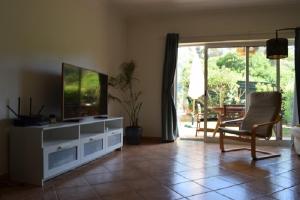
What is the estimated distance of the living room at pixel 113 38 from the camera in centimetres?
264

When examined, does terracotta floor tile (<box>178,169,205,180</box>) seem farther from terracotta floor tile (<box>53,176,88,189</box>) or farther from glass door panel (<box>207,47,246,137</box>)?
glass door panel (<box>207,47,246,137</box>)

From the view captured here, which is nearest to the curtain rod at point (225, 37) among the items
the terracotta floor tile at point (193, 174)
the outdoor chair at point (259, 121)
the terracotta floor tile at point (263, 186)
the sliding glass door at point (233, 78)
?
the sliding glass door at point (233, 78)

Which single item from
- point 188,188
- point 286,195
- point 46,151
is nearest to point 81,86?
point 46,151

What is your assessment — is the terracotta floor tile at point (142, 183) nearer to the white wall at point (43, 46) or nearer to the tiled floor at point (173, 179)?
the tiled floor at point (173, 179)

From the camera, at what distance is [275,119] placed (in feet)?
12.8

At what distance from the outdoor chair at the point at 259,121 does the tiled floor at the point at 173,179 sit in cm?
29

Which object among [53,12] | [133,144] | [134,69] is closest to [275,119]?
[133,144]

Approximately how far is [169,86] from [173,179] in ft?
8.90

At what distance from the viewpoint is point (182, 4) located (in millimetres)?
4746

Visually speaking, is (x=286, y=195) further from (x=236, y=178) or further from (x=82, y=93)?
(x=82, y=93)

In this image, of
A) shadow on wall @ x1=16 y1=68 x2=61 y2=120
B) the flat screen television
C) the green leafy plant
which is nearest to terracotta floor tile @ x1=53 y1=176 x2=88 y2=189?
the flat screen television

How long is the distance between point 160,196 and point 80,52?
249 cm

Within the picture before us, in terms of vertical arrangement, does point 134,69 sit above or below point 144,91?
above

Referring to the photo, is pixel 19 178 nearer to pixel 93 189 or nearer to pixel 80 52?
pixel 93 189
